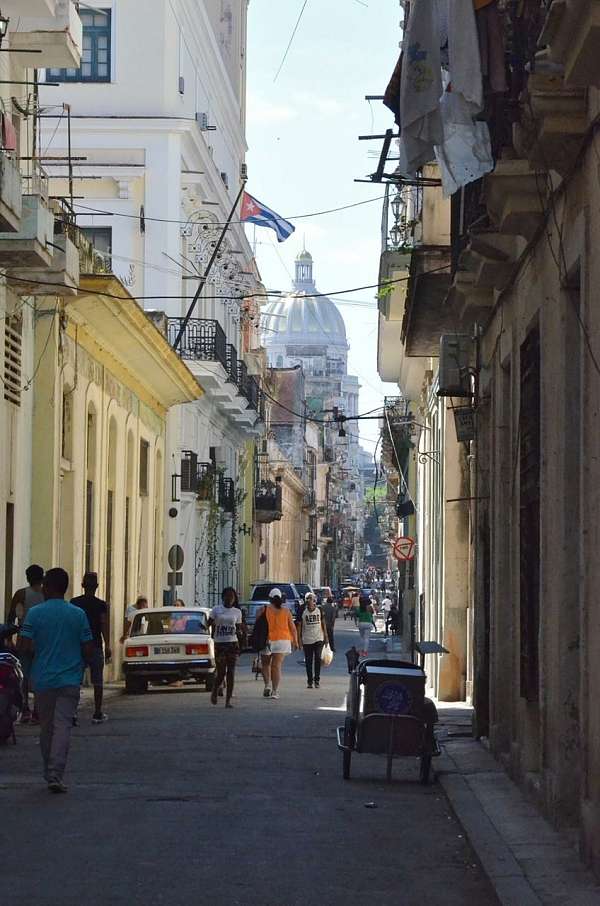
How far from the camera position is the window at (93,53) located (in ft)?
143

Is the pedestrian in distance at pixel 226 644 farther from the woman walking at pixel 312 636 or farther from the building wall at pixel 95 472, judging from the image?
the woman walking at pixel 312 636

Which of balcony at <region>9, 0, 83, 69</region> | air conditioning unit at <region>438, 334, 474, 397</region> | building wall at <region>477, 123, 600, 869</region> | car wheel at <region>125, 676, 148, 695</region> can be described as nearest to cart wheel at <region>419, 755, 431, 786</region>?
building wall at <region>477, 123, 600, 869</region>

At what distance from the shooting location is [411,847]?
11109 millimetres

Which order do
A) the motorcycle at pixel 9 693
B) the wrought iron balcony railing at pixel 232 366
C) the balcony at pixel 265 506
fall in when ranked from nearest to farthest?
the motorcycle at pixel 9 693 < the wrought iron balcony railing at pixel 232 366 < the balcony at pixel 265 506

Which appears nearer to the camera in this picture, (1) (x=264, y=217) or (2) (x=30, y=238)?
(2) (x=30, y=238)

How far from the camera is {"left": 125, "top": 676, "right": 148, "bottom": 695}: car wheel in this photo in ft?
91.6

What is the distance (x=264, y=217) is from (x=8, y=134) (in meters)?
15.0

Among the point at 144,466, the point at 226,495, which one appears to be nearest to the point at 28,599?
the point at 144,466

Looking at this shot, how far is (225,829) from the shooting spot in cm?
1155

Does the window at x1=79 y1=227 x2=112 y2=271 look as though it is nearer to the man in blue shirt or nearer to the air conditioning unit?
the air conditioning unit

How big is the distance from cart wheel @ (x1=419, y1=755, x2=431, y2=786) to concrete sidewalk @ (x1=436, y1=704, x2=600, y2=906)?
149 millimetres

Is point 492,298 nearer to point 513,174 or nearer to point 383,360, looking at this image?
point 513,174

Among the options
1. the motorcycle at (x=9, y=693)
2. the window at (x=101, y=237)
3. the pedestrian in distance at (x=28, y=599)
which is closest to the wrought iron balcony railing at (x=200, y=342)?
the window at (x=101, y=237)

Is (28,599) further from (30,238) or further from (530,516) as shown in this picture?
(530,516)
